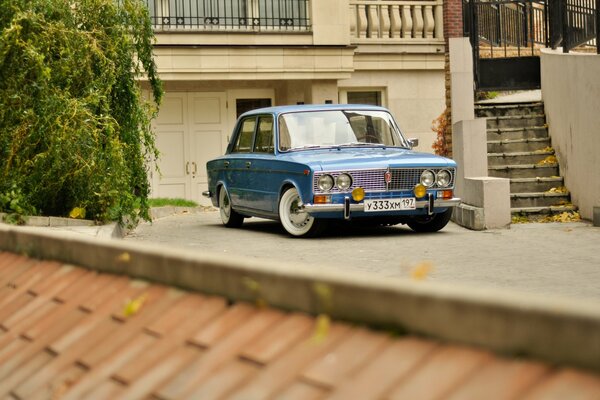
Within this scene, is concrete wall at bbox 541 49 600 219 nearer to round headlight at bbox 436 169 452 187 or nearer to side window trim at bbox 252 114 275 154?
round headlight at bbox 436 169 452 187

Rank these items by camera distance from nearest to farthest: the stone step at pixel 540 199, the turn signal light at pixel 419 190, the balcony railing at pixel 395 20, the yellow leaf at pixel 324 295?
1. the yellow leaf at pixel 324 295
2. the turn signal light at pixel 419 190
3. the stone step at pixel 540 199
4. the balcony railing at pixel 395 20

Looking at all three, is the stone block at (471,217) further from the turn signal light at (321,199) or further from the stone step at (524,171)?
the turn signal light at (321,199)

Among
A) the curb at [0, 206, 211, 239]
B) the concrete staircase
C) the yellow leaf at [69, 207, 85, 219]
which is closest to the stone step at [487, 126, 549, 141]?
the concrete staircase

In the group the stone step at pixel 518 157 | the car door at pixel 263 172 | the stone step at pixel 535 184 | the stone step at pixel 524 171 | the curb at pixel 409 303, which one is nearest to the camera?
the curb at pixel 409 303

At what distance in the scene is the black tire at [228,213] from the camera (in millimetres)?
17844

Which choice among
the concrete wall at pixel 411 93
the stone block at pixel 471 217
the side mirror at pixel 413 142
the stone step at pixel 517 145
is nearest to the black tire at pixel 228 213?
the side mirror at pixel 413 142

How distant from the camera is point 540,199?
17.8 metres

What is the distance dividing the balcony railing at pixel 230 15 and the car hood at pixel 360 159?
12.5 m

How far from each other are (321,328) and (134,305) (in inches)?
40.5

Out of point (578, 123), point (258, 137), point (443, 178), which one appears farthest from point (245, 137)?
point (578, 123)

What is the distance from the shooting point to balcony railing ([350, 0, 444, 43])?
95.9 ft

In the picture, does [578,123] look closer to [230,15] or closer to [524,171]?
[524,171]

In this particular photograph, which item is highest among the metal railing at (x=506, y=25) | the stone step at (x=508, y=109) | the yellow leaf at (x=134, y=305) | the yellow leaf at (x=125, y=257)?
the metal railing at (x=506, y=25)

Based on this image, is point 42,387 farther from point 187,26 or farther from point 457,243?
point 187,26
